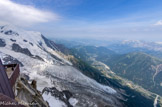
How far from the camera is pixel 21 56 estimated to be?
279 ft

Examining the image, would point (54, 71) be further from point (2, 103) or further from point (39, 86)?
point (2, 103)

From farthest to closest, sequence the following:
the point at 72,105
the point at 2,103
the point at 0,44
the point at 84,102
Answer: the point at 0,44 < the point at 84,102 < the point at 72,105 < the point at 2,103

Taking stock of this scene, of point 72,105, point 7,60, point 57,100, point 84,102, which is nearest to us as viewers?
point 57,100

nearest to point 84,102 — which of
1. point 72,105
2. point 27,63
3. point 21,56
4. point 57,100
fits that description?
point 72,105

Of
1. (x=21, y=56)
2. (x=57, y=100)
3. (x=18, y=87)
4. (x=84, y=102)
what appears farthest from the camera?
(x=21, y=56)

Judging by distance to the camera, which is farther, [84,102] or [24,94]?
[84,102]

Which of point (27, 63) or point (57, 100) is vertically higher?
point (27, 63)

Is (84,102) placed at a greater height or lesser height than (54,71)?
lesser

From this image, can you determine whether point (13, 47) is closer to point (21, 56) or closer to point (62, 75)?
point (21, 56)

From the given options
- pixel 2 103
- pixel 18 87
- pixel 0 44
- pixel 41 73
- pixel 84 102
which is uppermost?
pixel 0 44

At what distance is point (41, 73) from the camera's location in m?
73.5

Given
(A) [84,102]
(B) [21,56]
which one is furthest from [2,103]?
(B) [21,56]

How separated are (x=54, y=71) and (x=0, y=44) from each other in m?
55.2

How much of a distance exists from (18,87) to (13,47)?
9137 centimetres
